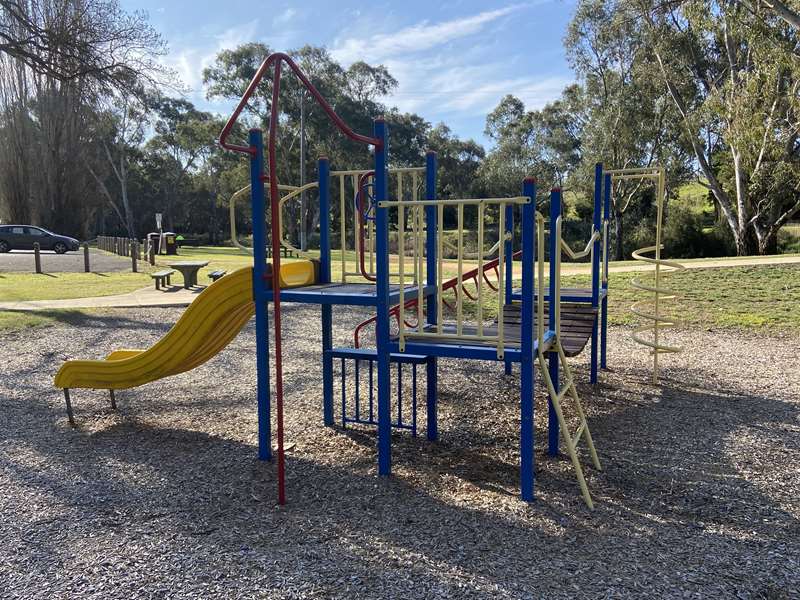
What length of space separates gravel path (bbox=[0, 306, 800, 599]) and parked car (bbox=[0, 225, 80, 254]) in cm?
2636

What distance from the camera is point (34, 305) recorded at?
11.8 metres

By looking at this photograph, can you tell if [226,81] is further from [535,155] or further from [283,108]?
[535,155]

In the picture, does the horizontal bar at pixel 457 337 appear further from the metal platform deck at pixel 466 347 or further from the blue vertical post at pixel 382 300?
the blue vertical post at pixel 382 300

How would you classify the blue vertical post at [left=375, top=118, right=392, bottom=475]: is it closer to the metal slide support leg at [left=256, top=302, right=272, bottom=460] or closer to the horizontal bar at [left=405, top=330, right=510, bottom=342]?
the horizontal bar at [left=405, top=330, right=510, bottom=342]

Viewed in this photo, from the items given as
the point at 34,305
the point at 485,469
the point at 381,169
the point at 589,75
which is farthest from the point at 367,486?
the point at 589,75

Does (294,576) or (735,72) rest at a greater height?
(735,72)

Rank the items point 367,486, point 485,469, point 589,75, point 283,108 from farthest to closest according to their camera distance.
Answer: point 283,108, point 589,75, point 485,469, point 367,486

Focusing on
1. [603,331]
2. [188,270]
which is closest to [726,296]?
[603,331]

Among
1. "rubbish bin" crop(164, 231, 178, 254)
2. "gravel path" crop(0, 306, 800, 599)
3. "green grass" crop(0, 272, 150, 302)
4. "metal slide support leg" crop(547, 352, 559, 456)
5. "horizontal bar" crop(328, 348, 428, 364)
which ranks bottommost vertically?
"gravel path" crop(0, 306, 800, 599)

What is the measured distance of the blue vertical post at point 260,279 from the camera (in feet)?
13.2

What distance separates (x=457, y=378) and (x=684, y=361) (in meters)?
2.86

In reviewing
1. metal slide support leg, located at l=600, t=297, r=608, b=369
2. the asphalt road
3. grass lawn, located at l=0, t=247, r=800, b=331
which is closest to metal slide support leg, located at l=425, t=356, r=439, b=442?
metal slide support leg, located at l=600, t=297, r=608, b=369

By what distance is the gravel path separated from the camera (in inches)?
108

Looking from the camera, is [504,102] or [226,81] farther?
[504,102]
